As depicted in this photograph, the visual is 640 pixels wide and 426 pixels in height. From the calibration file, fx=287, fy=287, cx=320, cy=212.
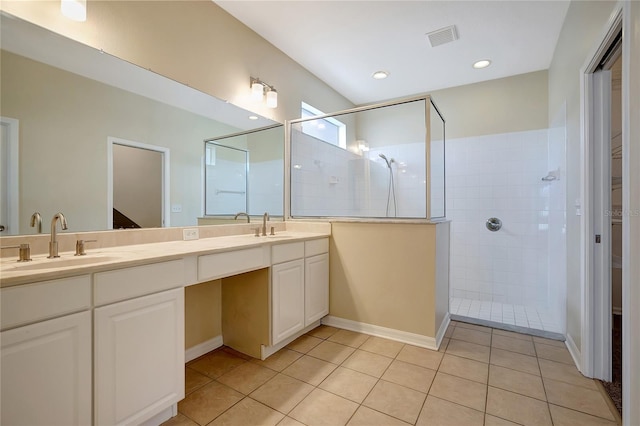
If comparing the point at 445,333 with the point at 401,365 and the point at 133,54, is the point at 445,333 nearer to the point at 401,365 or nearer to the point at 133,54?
the point at 401,365

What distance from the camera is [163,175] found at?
1.90m

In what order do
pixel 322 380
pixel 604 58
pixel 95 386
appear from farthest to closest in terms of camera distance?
pixel 322 380
pixel 604 58
pixel 95 386

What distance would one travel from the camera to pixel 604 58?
5.41ft

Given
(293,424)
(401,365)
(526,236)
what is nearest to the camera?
(293,424)

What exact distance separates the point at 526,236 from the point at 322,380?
2.86 meters

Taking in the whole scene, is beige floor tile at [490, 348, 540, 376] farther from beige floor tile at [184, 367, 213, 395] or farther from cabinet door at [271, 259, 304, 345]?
beige floor tile at [184, 367, 213, 395]

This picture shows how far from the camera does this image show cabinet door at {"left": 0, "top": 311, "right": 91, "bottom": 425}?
93 cm

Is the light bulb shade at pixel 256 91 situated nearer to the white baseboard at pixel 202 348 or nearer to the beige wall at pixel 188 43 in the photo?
the beige wall at pixel 188 43

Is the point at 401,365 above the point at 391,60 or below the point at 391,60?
below

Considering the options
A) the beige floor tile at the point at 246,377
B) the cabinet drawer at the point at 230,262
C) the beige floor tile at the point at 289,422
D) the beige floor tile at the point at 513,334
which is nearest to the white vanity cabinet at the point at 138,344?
the cabinet drawer at the point at 230,262

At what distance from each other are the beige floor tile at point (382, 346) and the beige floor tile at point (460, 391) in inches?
14.9

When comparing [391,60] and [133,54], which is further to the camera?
[391,60]

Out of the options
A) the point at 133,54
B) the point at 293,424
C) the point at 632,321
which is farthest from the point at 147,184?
the point at 632,321

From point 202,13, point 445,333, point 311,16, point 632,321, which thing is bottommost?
point 445,333
